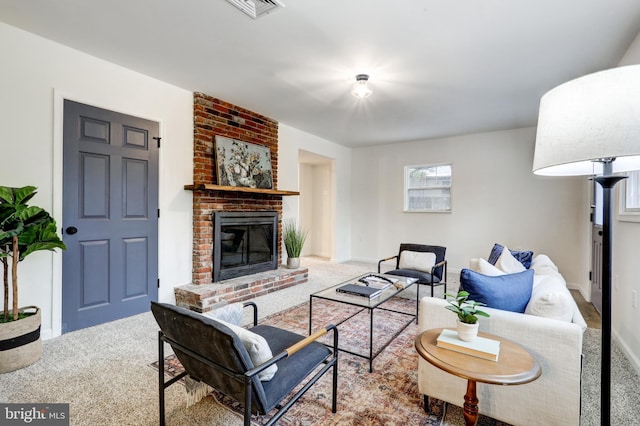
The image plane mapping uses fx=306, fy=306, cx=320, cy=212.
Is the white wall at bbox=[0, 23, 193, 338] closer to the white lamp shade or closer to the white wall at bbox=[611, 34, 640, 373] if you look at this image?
the white lamp shade

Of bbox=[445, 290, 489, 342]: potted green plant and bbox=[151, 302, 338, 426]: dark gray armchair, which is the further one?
bbox=[445, 290, 489, 342]: potted green plant

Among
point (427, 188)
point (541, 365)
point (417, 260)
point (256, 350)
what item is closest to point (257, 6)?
point (256, 350)

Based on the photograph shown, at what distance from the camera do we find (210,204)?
12.6 ft

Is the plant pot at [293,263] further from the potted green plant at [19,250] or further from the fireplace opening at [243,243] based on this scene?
the potted green plant at [19,250]

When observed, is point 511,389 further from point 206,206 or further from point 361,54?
point 206,206

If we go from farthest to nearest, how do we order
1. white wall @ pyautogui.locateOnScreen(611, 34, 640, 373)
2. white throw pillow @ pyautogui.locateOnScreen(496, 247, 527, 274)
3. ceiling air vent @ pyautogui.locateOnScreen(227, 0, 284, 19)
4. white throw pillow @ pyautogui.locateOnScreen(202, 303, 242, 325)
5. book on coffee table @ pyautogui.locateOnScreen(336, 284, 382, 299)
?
white throw pillow @ pyautogui.locateOnScreen(496, 247, 527, 274)
book on coffee table @ pyautogui.locateOnScreen(336, 284, 382, 299)
white wall @ pyautogui.locateOnScreen(611, 34, 640, 373)
ceiling air vent @ pyautogui.locateOnScreen(227, 0, 284, 19)
white throw pillow @ pyautogui.locateOnScreen(202, 303, 242, 325)

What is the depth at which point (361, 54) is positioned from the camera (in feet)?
8.89

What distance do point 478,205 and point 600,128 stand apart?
4.79 metres

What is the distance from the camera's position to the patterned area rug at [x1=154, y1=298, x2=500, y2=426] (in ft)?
5.52

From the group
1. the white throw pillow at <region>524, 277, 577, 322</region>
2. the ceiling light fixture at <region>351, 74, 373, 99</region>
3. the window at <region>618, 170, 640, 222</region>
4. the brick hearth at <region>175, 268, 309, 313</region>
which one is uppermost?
the ceiling light fixture at <region>351, 74, 373, 99</region>

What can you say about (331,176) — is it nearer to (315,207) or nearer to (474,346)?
(315,207)

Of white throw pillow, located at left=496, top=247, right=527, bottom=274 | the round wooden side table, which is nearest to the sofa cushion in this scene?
white throw pillow, located at left=496, top=247, right=527, bottom=274

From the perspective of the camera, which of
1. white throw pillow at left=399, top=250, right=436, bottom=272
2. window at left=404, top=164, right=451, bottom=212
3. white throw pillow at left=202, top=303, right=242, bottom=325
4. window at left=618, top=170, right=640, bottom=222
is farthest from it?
window at left=404, top=164, right=451, bottom=212

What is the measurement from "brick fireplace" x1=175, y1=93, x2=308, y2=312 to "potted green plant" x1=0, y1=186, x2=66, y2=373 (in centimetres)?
138
